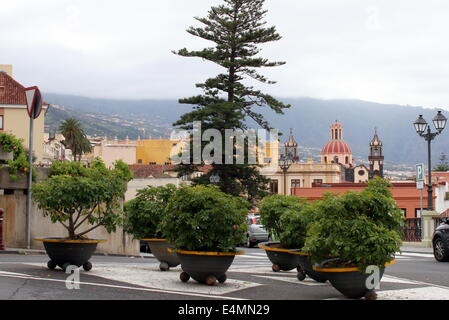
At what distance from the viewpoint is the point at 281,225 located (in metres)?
13.1

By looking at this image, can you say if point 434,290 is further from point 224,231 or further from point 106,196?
point 106,196

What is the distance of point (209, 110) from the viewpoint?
50.3 m

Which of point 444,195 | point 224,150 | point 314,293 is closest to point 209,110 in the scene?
point 224,150

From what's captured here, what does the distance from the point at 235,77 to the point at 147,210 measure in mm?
40111

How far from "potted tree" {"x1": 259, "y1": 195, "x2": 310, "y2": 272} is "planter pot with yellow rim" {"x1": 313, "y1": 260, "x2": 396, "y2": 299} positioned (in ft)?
10.4

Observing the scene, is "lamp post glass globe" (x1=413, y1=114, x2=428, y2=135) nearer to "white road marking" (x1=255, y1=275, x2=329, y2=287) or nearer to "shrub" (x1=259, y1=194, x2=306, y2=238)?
"shrub" (x1=259, y1=194, x2=306, y2=238)

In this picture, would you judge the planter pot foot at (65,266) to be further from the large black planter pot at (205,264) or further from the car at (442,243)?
the car at (442,243)

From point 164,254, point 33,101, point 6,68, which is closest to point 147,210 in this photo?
point 164,254

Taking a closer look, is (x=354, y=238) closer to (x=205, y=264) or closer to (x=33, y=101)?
(x=205, y=264)

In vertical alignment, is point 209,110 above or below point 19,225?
above

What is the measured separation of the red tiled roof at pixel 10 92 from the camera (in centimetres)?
6322

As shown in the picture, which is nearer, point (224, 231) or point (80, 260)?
point (224, 231)

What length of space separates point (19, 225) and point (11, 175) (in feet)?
4.60

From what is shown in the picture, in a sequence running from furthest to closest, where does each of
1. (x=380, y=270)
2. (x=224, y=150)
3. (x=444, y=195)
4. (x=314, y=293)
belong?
(x=444, y=195), (x=224, y=150), (x=314, y=293), (x=380, y=270)
